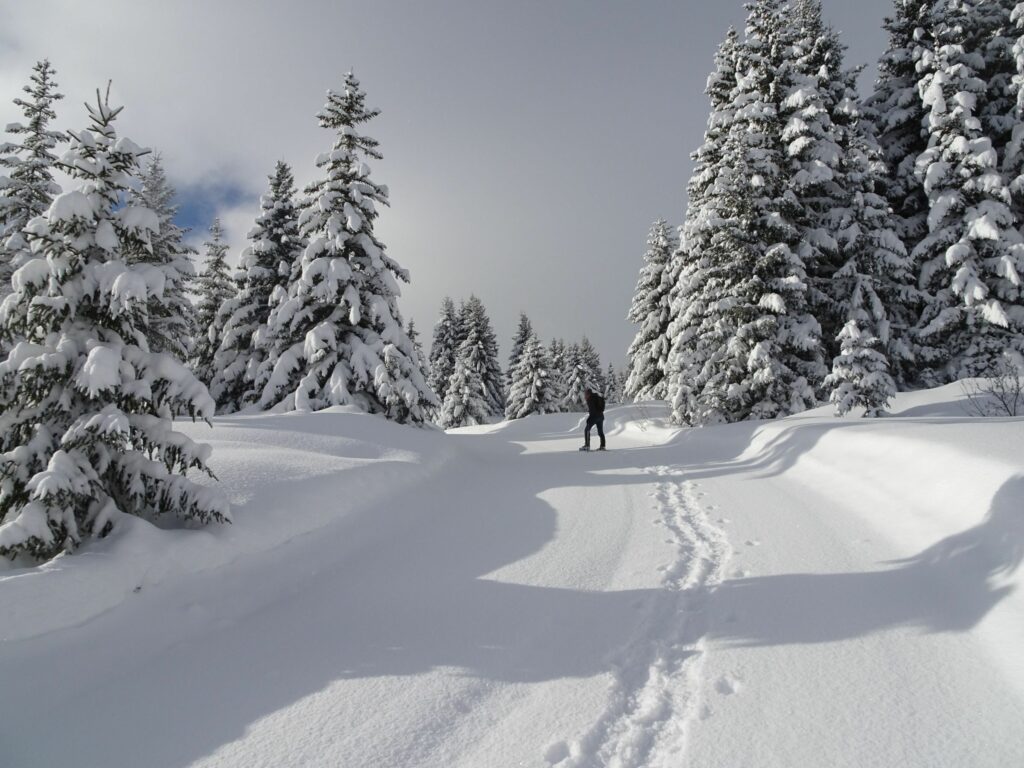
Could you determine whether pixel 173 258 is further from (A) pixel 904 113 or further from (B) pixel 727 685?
(A) pixel 904 113

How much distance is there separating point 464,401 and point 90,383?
36.6 meters

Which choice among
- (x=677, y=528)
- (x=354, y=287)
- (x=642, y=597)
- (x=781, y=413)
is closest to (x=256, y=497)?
→ (x=642, y=597)

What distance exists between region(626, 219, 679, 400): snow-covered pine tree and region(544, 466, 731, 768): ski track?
22.1m

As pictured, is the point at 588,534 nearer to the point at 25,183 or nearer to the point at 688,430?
Answer: the point at 688,430

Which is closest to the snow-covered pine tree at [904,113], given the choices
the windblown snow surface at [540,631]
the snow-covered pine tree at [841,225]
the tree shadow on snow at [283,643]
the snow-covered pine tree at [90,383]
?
the snow-covered pine tree at [841,225]

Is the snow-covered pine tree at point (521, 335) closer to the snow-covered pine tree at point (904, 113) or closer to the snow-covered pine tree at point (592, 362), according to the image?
the snow-covered pine tree at point (592, 362)

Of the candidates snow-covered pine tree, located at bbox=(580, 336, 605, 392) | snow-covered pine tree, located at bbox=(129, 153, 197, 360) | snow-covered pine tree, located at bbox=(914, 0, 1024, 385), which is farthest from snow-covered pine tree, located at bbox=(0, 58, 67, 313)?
snow-covered pine tree, located at bbox=(580, 336, 605, 392)

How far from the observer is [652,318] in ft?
96.4

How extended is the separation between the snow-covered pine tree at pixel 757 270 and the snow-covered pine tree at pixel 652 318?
924 centimetres

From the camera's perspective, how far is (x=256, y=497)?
229 inches

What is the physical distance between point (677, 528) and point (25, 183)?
74.5 feet

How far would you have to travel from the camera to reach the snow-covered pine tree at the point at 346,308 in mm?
14352

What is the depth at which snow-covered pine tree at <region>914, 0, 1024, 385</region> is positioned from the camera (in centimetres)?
1620

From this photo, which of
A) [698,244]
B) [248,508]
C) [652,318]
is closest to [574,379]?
[652,318]
